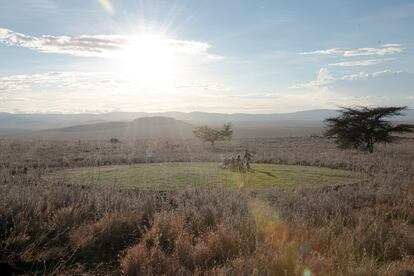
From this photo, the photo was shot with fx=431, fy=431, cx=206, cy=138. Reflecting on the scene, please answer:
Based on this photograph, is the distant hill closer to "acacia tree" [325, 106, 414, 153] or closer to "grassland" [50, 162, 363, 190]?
"acacia tree" [325, 106, 414, 153]

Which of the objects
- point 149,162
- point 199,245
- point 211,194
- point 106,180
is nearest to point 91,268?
point 199,245

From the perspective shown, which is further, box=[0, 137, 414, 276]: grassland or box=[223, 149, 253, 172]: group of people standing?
box=[223, 149, 253, 172]: group of people standing

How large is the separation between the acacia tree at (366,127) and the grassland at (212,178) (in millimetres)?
11792

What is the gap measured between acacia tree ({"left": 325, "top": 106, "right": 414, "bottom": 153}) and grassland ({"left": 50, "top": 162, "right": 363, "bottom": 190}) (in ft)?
38.7

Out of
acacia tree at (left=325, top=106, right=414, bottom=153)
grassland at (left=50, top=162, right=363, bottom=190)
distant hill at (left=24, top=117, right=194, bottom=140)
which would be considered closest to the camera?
grassland at (left=50, top=162, right=363, bottom=190)

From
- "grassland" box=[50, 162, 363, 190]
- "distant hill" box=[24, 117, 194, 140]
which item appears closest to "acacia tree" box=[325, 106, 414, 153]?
"grassland" box=[50, 162, 363, 190]

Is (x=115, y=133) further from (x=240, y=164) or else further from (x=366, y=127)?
(x=240, y=164)

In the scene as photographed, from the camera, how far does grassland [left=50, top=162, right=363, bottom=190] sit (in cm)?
1333

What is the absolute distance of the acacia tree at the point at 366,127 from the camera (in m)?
27.7

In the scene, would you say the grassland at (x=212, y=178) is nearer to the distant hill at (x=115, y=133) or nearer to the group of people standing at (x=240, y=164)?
the group of people standing at (x=240, y=164)

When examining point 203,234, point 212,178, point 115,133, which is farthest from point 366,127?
point 115,133

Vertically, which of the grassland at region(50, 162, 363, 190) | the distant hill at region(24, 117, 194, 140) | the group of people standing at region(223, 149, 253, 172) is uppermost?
the group of people standing at region(223, 149, 253, 172)

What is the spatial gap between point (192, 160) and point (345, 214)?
44.5 ft

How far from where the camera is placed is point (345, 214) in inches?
384
